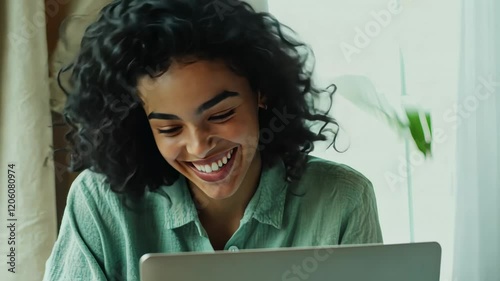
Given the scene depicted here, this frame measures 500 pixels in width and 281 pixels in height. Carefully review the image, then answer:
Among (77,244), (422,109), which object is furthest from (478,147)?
(77,244)

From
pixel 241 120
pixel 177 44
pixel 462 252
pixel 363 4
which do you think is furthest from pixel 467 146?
pixel 177 44

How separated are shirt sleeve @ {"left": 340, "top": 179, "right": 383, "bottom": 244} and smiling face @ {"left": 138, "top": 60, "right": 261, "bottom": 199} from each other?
21 centimetres

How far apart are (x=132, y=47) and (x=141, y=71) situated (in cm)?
4

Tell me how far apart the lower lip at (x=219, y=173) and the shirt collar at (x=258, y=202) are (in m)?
0.07

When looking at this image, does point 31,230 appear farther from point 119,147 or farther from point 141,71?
point 141,71

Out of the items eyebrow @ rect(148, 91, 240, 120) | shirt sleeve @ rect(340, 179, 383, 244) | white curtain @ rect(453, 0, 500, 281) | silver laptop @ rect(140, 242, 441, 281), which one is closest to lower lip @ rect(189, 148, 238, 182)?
eyebrow @ rect(148, 91, 240, 120)

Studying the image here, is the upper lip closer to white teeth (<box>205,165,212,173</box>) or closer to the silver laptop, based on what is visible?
white teeth (<box>205,165,212,173</box>)

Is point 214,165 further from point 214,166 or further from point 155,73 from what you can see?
point 155,73

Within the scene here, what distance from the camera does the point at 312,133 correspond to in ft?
4.12

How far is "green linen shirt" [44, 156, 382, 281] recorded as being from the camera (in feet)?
3.74

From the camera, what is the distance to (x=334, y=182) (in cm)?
121

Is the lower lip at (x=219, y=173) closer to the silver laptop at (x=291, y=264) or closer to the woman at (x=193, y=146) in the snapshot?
the woman at (x=193, y=146)

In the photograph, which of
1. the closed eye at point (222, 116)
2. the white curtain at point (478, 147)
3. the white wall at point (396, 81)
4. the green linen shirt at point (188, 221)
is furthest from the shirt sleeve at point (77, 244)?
the white curtain at point (478, 147)

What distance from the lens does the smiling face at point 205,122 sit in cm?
108
